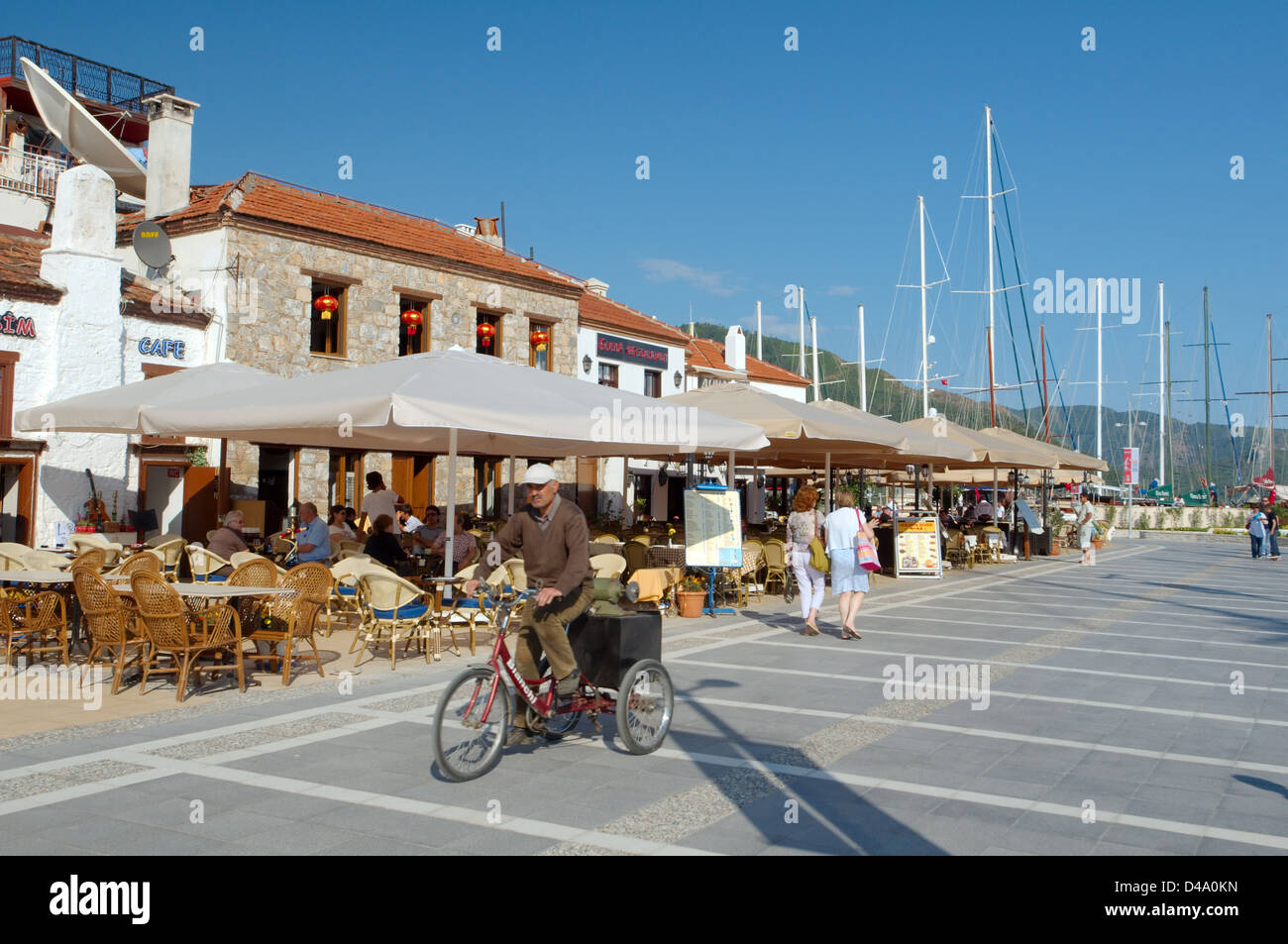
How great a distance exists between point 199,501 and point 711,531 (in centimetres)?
937

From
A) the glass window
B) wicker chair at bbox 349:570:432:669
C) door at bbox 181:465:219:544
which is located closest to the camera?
wicker chair at bbox 349:570:432:669

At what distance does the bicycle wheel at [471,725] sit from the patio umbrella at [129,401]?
6495 mm

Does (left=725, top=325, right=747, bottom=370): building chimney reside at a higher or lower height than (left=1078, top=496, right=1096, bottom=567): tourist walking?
higher

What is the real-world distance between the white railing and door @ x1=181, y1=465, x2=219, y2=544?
8314 millimetres

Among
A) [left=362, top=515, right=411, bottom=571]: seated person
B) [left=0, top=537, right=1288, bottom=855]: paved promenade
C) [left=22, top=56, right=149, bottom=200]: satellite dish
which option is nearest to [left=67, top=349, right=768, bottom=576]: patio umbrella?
[left=362, top=515, right=411, bottom=571]: seated person

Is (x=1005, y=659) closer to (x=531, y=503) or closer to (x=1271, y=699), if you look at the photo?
(x=1271, y=699)

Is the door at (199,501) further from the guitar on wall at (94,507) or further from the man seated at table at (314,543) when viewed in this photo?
the man seated at table at (314,543)

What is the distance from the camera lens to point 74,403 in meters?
11.9

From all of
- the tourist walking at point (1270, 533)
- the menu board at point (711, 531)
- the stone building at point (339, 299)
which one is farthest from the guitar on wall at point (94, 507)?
the tourist walking at point (1270, 533)

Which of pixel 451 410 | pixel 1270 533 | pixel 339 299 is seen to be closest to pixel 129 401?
pixel 451 410

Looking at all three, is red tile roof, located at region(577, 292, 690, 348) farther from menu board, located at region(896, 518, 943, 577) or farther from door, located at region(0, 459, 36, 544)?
door, located at region(0, 459, 36, 544)

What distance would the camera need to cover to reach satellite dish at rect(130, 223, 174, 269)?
18.2 metres

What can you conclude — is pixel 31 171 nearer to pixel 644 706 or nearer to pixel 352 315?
pixel 352 315

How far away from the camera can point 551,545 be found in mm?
5820
